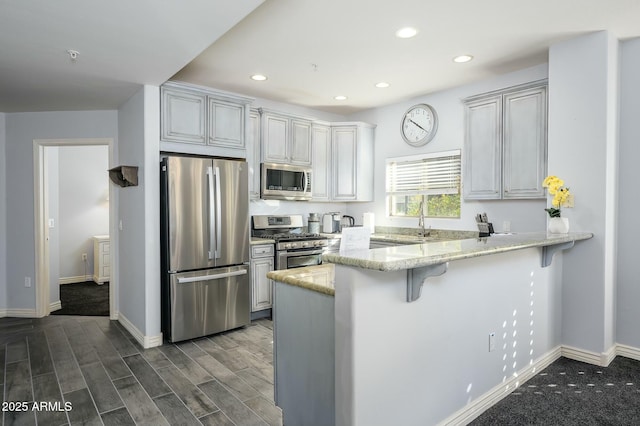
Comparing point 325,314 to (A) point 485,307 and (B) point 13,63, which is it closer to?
(A) point 485,307

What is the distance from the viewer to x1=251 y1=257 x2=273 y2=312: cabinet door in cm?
425

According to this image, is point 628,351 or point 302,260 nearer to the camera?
point 628,351

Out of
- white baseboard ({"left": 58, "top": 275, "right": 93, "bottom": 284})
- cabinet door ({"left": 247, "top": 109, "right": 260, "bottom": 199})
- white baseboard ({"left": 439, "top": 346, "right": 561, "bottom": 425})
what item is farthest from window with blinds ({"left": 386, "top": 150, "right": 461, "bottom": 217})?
white baseboard ({"left": 58, "top": 275, "right": 93, "bottom": 284})

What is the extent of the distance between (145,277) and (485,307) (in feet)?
9.52

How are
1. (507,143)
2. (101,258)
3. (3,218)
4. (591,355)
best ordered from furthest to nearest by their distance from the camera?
(101,258) < (3,218) < (507,143) < (591,355)

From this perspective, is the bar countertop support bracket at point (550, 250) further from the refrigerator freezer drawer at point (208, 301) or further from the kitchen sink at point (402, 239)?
the refrigerator freezer drawer at point (208, 301)

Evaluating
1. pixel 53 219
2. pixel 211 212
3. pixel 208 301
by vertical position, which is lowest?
pixel 208 301

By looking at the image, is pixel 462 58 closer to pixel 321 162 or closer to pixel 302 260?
pixel 321 162

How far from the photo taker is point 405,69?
378 centimetres

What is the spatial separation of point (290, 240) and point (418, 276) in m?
2.76

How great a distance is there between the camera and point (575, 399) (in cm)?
251

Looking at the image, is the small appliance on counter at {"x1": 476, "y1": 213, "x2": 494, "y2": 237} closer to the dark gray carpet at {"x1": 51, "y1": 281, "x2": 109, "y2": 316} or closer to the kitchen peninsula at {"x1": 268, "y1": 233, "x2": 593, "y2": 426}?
the kitchen peninsula at {"x1": 268, "y1": 233, "x2": 593, "y2": 426}

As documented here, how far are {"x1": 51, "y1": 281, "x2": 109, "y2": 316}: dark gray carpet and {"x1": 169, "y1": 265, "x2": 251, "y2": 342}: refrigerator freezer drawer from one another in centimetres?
168

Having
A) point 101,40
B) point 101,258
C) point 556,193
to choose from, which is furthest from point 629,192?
point 101,258
